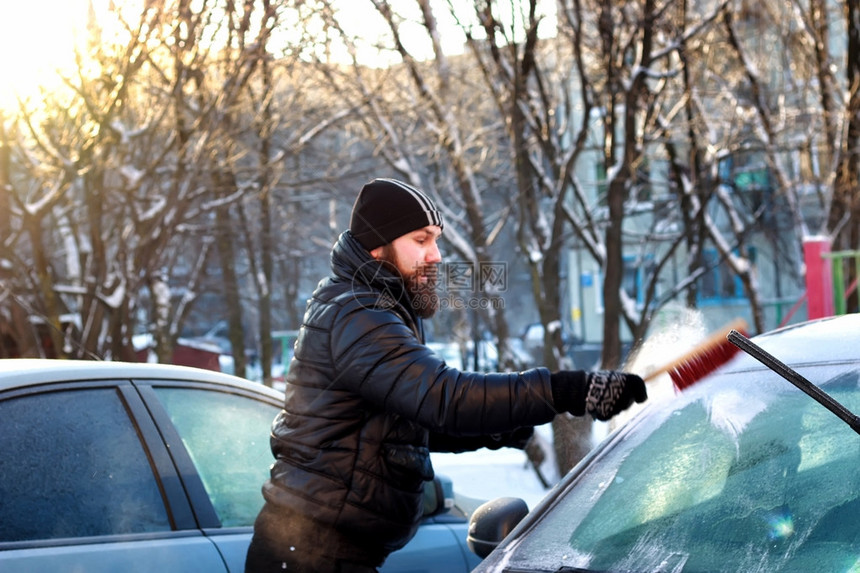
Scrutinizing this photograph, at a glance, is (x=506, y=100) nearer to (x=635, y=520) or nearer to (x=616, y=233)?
(x=616, y=233)

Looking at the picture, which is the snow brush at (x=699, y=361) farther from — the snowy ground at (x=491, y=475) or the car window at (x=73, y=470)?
the snowy ground at (x=491, y=475)

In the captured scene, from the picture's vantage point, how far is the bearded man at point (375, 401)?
2.29m

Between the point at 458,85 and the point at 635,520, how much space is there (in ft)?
40.3

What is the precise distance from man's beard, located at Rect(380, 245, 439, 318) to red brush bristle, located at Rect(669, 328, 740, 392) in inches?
25.1

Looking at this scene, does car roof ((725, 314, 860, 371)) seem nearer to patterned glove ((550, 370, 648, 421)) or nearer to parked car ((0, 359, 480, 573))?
patterned glove ((550, 370, 648, 421))

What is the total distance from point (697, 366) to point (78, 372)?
1.73 m

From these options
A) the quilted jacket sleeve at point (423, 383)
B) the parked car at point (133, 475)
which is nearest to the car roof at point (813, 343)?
the quilted jacket sleeve at point (423, 383)

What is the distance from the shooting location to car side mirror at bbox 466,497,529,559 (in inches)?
100

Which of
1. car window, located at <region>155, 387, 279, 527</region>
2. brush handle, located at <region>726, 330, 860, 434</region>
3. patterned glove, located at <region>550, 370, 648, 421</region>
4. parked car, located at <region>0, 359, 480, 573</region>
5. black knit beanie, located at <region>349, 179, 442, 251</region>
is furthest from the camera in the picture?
car window, located at <region>155, 387, 279, 527</region>

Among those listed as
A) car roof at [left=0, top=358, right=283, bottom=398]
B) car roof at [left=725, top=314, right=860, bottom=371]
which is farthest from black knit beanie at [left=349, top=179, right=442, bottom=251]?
car roof at [left=0, top=358, right=283, bottom=398]

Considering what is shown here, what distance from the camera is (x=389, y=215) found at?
2.56 m

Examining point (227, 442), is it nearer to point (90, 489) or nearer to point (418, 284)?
point (90, 489)

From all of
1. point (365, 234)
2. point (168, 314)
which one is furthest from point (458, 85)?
point (365, 234)

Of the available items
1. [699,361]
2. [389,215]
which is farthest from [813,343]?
[389,215]
